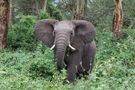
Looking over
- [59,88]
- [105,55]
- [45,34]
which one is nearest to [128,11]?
[105,55]

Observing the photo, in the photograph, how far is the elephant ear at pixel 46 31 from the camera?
1193 cm

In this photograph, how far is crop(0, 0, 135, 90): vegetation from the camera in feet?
23.7

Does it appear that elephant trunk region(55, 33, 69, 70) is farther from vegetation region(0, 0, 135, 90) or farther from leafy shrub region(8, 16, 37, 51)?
leafy shrub region(8, 16, 37, 51)

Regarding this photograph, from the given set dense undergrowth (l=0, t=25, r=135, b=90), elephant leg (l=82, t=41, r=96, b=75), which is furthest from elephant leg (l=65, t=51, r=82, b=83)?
→ elephant leg (l=82, t=41, r=96, b=75)

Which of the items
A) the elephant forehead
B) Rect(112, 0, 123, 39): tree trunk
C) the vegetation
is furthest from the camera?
Rect(112, 0, 123, 39): tree trunk

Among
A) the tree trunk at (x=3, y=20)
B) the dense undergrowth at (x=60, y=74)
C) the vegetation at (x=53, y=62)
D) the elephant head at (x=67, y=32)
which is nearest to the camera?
the dense undergrowth at (x=60, y=74)

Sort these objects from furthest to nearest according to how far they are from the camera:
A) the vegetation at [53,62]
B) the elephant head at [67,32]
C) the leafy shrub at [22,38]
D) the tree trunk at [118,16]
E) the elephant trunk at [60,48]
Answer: the tree trunk at [118,16] < the leafy shrub at [22,38] < the elephant head at [67,32] < the elephant trunk at [60,48] < the vegetation at [53,62]

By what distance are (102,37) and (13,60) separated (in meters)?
8.74

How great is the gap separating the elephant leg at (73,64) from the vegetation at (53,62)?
0.46m

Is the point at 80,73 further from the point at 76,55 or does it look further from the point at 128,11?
the point at 128,11

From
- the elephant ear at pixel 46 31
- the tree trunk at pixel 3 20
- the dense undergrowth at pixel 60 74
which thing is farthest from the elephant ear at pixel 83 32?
the tree trunk at pixel 3 20

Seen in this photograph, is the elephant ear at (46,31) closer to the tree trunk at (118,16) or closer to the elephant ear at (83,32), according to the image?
the elephant ear at (83,32)

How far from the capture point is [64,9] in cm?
4816

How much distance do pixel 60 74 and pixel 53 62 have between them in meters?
4.13
